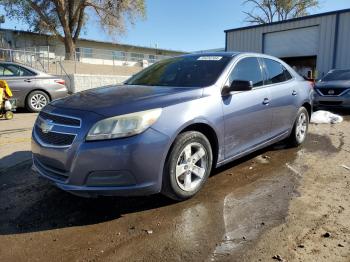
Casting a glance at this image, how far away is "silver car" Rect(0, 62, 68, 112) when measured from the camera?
10.8 m

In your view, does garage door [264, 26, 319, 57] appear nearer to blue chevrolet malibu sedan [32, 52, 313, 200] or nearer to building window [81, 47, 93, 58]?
blue chevrolet malibu sedan [32, 52, 313, 200]

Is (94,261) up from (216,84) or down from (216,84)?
down

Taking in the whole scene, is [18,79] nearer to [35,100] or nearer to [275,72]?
[35,100]

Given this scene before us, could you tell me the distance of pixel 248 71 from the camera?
4938 millimetres

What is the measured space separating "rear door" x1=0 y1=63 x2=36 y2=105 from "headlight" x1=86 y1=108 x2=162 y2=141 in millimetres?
8476

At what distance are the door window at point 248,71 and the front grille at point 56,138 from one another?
6.79 feet

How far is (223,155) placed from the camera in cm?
429

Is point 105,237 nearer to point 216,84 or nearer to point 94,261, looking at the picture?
point 94,261

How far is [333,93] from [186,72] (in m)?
7.94

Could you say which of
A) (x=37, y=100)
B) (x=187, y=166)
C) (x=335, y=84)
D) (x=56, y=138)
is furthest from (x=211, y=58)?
(x=37, y=100)

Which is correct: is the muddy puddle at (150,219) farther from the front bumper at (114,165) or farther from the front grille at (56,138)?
the front grille at (56,138)

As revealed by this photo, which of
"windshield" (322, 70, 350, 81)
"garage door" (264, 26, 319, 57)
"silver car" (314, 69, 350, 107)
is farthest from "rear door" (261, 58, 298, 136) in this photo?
"garage door" (264, 26, 319, 57)

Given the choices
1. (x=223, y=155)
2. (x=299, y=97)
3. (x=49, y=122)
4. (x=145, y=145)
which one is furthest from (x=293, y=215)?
(x=299, y=97)

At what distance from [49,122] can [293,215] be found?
2.54 meters
